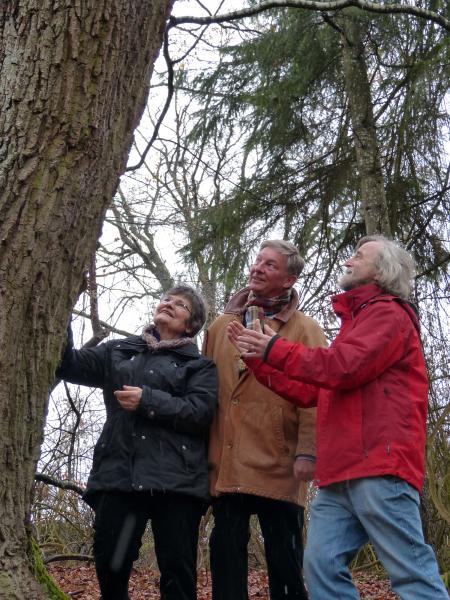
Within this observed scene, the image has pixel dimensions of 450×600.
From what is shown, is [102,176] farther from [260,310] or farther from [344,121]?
[344,121]

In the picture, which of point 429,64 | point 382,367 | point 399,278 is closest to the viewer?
point 382,367

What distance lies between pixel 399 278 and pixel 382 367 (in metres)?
0.48

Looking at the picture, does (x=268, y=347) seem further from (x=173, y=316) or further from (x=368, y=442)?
(x=173, y=316)

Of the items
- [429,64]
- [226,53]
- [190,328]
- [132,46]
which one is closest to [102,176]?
[132,46]

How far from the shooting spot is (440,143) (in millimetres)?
6957

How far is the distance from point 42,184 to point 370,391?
4.79ft

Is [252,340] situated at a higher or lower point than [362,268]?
lower

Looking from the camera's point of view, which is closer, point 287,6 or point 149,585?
point 287,6

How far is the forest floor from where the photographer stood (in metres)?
6.29

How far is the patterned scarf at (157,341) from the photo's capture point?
12.0 ft

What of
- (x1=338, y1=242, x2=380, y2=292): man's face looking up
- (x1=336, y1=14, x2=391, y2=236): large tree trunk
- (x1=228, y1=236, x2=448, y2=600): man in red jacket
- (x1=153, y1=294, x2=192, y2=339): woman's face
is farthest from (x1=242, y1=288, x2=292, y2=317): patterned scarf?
(x1=336, y1=14, x2=391, y2=236): large tree trunk

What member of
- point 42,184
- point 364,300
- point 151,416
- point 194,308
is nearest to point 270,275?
point 194,308

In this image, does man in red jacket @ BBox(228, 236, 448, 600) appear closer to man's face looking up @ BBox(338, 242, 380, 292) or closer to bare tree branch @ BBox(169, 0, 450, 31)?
man's face looking up @ BBox(338, 242, 380, 292)

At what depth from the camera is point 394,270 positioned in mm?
3215
